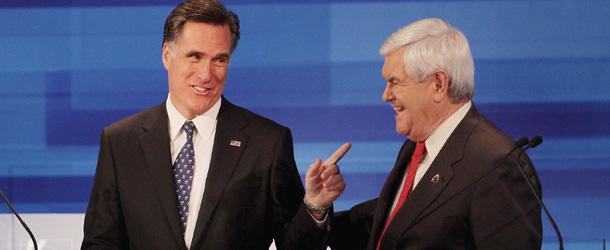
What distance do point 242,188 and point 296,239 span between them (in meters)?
0.26

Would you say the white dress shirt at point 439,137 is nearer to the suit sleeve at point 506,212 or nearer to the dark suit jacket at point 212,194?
the suit sleeve at point 506,212

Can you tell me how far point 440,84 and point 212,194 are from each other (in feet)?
2.78

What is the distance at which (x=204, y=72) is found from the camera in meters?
2.45

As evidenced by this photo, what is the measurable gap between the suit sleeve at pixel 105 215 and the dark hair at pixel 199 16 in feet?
1.62

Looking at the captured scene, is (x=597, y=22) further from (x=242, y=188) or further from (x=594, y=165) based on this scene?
(x=242, y=188)

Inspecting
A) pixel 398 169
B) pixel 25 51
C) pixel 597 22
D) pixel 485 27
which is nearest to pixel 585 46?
pixel 597 22

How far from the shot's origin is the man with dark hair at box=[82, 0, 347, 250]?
2.36 m

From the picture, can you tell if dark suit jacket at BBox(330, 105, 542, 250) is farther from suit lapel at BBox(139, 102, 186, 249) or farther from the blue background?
the blue background

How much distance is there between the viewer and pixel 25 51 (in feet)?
12.3

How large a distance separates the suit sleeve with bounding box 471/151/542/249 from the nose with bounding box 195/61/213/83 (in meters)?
1.01

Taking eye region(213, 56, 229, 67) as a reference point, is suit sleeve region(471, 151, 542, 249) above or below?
below

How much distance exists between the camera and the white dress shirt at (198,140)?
Answer: 2.41m

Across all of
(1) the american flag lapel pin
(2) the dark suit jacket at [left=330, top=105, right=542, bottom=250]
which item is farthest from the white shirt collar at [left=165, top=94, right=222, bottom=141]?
(2) the dark suit jacket at [left=330, top=105, right=542, bottom=250]

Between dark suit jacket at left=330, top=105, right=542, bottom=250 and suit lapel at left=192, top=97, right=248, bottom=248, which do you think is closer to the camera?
dark suit jacket at left=330, top=105, right=542, bottom=250
